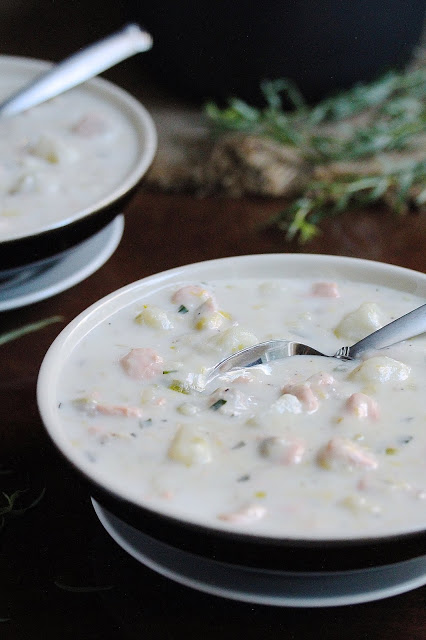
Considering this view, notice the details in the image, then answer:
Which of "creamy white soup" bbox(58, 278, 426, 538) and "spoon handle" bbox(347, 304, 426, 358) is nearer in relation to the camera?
"creamy white soup" bbox(58, 278, 426, 538)

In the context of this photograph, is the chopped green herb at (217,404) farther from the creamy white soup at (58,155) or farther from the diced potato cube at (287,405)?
the creamy white soup at (58,155)

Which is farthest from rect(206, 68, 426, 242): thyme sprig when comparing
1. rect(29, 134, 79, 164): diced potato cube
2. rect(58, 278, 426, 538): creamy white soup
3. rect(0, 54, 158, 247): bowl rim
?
rect(58, 278, 426, 538): creamy white soup

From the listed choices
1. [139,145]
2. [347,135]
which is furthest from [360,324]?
[347,135]

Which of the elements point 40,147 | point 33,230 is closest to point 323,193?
point 40,147

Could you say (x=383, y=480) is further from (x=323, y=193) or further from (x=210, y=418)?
(x=323, y=193)

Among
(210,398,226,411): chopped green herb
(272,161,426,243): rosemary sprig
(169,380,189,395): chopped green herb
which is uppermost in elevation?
(210,398,226,411): chopped green herb

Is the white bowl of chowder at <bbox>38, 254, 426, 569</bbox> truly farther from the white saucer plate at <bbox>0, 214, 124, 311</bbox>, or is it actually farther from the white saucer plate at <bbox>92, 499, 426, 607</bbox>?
the white saucer plate at <bbox>0, 214, 124, 311</bbox>

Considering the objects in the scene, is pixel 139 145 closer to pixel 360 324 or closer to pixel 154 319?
pixel 154 319
